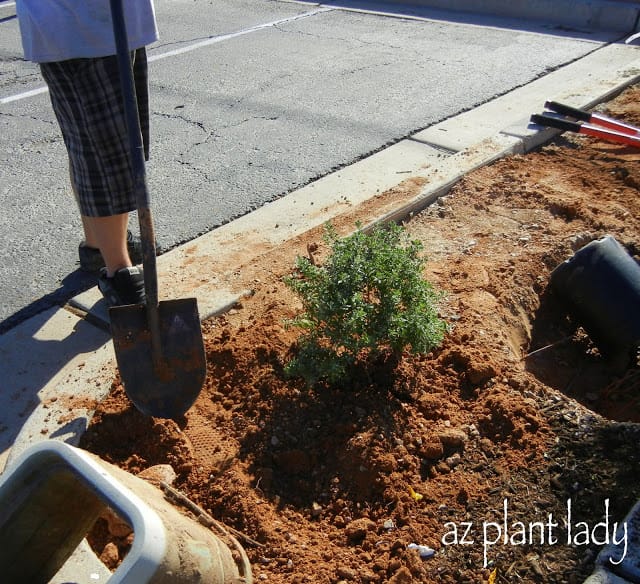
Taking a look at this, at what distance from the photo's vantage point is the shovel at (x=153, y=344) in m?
2.50

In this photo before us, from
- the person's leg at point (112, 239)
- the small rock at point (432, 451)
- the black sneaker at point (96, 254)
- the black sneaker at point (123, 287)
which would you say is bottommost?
the small rock at point (432, 451)

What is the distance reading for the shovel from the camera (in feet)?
8.21

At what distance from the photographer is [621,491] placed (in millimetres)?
2227

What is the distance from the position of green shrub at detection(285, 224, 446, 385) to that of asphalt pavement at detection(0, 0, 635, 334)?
1547 mm

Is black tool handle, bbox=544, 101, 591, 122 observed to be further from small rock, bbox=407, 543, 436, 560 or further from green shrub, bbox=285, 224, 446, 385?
small rock, bbox=407, 543, 436, 560

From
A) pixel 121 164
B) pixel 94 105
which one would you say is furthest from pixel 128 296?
pixel 94 105

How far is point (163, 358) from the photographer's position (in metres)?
2.59

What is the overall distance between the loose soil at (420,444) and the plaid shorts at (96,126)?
774 millimetres

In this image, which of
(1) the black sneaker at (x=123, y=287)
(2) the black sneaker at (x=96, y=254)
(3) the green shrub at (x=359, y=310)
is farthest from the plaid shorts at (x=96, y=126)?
(3) the green shrub at (x=359, y=310)

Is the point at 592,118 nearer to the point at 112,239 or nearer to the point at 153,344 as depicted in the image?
the point at 112,239

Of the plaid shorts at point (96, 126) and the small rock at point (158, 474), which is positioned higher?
the plaid shorts at point (96, 126)

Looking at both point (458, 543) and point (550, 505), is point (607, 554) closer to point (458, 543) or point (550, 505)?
point (550, 505)

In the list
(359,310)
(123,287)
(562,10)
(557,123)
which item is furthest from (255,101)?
(562,10)

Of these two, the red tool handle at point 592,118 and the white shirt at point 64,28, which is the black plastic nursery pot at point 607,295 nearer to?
the red tool handle at point 592,118
